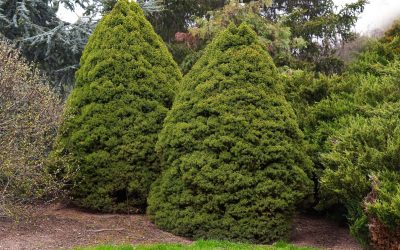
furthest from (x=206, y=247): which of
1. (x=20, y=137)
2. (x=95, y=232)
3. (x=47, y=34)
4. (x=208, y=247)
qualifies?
(x=47, y=34)

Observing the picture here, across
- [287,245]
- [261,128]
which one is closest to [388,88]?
[261,128]

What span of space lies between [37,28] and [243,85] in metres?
8.49

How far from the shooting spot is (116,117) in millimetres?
7902

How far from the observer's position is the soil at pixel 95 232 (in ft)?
20.8

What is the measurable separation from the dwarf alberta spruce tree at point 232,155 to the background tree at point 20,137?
1753mm

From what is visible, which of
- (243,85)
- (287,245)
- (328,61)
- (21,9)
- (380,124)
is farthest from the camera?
(328,61)

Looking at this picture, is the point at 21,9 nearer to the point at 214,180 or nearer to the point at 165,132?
the point at 165,132

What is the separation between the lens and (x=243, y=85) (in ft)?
22.9

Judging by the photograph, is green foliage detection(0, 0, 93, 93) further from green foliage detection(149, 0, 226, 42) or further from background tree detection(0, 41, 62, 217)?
background tree detection(0, 41, 62, 217)

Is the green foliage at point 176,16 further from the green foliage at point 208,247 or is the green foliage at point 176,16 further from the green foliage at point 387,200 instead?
the green foliage at point 387,200

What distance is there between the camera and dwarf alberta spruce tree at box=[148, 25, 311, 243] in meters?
6.55

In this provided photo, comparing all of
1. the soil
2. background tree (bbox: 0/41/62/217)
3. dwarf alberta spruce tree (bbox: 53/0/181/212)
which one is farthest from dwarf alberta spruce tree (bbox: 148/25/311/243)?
background tree (bbox: 0/41/62/217)

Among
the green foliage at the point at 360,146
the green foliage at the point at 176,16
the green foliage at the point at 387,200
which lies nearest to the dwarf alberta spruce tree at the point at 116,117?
the green foliage at the point at 360,146

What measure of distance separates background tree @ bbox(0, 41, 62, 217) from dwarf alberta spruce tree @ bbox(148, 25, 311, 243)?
1753 mm
